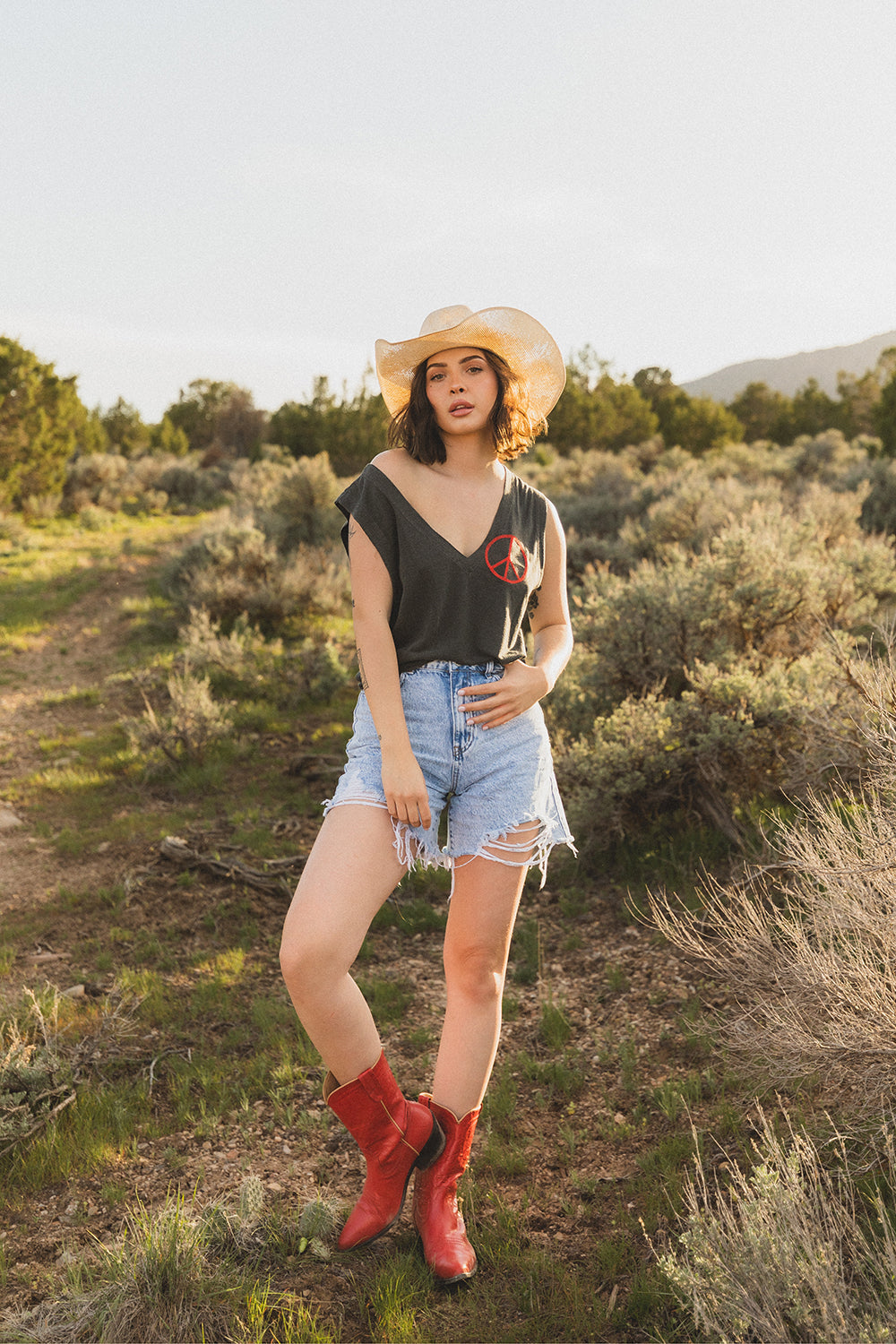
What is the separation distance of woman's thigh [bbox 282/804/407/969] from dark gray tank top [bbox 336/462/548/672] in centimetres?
42

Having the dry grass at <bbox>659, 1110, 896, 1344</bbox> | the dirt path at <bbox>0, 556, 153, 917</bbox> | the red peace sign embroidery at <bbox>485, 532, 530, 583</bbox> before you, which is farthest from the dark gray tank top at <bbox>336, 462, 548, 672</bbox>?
the dirt path at <bbox>0, 556, 153, 917</bbox>

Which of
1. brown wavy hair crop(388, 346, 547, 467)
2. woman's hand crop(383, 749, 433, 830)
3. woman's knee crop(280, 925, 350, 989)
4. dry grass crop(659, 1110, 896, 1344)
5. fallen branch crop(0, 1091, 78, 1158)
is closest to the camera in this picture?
dry grass crop(659, 1110, 896, 1344)

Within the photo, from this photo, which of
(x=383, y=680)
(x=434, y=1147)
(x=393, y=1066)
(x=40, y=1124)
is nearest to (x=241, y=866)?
(x=393, y=1066)

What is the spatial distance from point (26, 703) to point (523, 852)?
24.3 ft

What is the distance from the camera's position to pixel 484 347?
7.68 feet

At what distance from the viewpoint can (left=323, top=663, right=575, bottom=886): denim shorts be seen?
2.17 m

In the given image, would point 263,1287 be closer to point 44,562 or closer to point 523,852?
point 523,852

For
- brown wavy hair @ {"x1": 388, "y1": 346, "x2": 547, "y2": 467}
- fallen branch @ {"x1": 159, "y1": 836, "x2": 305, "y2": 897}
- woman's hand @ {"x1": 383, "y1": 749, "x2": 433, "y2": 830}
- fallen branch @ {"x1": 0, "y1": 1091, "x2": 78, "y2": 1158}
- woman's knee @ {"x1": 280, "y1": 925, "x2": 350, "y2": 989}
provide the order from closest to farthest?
woman's knee @ {"x1": 280, "y1": 925, "x2": 350, "y2": 989}
woman's hand @ {"x1": 383, "y1": 749, "x2": 433, "y2": 830}
brown wavy hair @ {"x1": 388, "y1": 346, "x2": 547, "y2": 467}
fallen branch @ {"x1": 0, "y1": 1091, "x2": 78, "y2": 1158}
fallen branch @ {"x1": 159, "y1": 836, "x2": 305, "y2": 897}

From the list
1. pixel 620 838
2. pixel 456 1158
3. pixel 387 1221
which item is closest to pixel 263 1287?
pixel 387 1221

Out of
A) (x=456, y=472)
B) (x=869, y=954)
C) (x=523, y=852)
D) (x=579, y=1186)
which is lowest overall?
(x=579, y=1186)

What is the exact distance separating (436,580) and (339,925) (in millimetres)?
852

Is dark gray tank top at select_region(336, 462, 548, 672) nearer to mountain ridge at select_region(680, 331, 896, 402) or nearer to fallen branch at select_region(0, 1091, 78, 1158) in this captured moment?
fallen branch at select_region(0, 1091, 78, 1158)

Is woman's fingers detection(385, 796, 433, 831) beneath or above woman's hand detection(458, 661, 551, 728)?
beneath

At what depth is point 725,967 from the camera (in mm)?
2818
